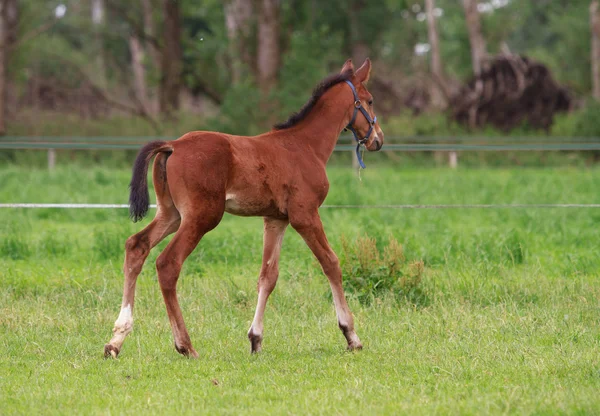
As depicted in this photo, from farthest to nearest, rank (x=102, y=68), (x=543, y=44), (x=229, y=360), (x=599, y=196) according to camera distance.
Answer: (x=543, y=44) → (x=102, y=68) → (x=599, y=196) → (x=229, y=360)

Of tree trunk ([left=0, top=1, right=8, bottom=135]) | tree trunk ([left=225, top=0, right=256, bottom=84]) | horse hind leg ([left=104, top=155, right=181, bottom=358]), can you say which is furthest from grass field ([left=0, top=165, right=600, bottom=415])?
tree trunk ([left=225, top=0, right=256, bottom=84])

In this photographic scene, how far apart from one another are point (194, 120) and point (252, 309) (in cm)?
2021

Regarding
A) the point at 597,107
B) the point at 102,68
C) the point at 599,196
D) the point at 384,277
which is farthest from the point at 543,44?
the point at 384,277

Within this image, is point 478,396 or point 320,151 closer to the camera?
point 478,396

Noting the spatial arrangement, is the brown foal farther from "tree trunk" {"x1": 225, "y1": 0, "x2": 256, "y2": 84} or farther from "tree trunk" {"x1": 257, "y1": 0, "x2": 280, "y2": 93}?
"tree trunk" {"x1": 225, "y1": 0, "x2": 256, "y2": 84}

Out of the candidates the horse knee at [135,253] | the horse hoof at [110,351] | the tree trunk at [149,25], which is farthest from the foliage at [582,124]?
the horse hoof at [110,351]

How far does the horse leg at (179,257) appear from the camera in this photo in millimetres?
6328

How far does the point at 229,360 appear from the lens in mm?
6441

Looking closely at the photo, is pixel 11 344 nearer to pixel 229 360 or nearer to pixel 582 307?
pixel 229 360

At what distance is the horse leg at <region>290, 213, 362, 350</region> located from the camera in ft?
21.9

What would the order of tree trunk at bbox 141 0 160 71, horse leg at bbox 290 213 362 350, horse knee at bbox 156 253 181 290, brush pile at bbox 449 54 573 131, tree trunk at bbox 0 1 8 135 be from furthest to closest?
tree trunk at bbox 141 0 160 71 < brush pile at bbox 449 54 573 131 < tree trunk at bbox 0 1 8 135 < horse leg at bbox 290 213 362 350 < horse knee at bbox 156 253 181 290

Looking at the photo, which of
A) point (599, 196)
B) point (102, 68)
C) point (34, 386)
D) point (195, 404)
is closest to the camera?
point (195, 404)

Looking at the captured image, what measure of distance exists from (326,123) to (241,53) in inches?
796

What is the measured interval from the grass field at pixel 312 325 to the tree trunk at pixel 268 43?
12149mm
